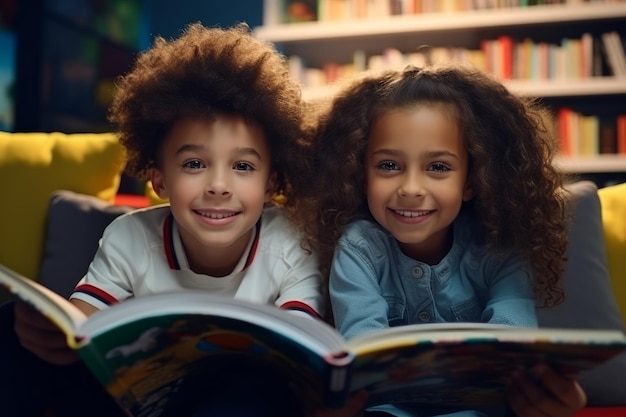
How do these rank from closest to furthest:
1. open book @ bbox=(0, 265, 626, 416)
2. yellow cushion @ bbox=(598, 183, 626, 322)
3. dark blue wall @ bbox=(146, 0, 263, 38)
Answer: open book @ bbox=(0, 265, 626, 416), yellow cushion @ bbox=(598, 183, 626, 322), dark blue wall @ bbox=(146, 0, 263, 38)

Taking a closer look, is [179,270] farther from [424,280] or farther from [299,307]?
[424,280]

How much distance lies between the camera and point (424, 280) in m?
1.11

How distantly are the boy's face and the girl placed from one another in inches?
5.0

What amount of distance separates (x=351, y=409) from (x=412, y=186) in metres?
0.37

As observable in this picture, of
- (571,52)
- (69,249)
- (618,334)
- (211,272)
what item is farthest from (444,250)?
(571,52)

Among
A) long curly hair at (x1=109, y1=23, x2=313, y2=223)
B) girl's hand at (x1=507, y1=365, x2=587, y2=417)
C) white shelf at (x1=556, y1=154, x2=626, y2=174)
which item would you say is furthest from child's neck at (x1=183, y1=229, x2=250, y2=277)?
white shelf at (x1=556, y1=154, x2=626, y2=174)

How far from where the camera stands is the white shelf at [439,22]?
3.01m

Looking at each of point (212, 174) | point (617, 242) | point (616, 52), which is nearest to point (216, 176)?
point (212, 174)

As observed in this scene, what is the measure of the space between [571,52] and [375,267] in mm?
2385

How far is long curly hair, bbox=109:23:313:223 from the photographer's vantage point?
1.08 meters

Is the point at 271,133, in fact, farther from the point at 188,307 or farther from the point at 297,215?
the point at 188,307

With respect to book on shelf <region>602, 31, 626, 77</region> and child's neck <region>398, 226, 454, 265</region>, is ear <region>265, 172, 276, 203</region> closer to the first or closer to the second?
child's neck <region>398, 226, 454, 265</region>

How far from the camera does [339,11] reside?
334cm

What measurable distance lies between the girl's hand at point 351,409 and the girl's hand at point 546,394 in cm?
18
